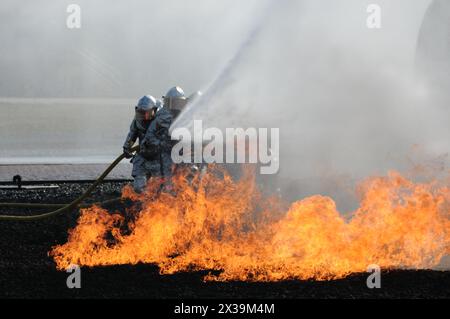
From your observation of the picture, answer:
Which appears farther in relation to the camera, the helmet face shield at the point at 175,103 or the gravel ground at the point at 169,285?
the helmet face shield at the point at 175,103

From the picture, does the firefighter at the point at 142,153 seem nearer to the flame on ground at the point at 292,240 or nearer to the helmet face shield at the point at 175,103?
the helmet face shield at the point at 175,103

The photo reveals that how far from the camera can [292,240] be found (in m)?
10.0

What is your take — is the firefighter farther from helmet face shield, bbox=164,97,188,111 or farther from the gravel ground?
the gravel ground

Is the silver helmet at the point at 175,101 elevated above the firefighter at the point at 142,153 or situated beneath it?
elevated above

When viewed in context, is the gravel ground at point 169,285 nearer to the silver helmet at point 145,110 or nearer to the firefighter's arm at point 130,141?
the firefighter's arm at point 130,141

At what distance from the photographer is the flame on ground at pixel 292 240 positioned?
966 cm

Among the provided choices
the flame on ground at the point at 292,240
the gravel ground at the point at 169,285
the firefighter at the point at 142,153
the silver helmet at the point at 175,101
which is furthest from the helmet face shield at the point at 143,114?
the gravel ground at the point at 169,285

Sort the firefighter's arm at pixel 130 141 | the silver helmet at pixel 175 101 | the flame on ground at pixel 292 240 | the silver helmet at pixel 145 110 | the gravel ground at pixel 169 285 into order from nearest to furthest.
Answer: the gravel ground at pixel 169 285
the flame on ground at pixel 292 240
the silver helmet at pixel 145 110
the firefighter's arm at pixel 130 141
the silver helmet at pixel 175 101

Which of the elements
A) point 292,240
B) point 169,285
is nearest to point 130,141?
point 292,240

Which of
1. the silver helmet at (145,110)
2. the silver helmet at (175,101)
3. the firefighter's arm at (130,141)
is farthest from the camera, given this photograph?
the silver helmet at (175,101)

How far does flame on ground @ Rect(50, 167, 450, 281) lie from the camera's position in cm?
966

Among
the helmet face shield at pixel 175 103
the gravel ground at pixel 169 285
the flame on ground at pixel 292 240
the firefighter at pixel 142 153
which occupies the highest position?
the helmet face shield at pixel 175 103

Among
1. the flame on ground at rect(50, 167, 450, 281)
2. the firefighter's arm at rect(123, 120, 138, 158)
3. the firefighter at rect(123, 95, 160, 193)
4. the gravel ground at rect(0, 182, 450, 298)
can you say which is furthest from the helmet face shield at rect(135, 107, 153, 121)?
the gravel ground at rect(0, 182, 450, 298)

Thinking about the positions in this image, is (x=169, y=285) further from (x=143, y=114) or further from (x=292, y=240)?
(x=143, y=114)
